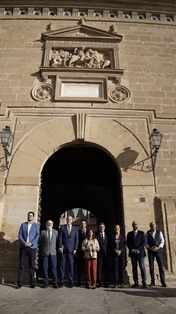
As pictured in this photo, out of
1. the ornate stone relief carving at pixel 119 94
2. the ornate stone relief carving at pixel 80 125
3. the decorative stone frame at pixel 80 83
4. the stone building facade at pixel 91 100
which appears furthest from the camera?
the ornate stone relief carving at pixel 119 94

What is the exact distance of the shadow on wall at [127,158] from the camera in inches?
245

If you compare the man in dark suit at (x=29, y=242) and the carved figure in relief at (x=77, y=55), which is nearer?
the man in dark suit at (x=29, y=242)

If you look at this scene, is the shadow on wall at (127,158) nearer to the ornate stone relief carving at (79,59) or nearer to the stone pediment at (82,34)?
the ornate stone relief carving at (79,59)

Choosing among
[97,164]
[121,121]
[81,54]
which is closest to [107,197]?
[97,164]

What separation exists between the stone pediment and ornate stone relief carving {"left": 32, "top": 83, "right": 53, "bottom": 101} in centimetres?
187

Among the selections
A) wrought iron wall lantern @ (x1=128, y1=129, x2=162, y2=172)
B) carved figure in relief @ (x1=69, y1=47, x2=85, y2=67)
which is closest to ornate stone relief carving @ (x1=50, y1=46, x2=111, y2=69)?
carved figure in relief @ (x1=69, y1=47, x2=85, y2=67)

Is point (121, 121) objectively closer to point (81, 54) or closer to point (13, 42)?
point (81, 54)

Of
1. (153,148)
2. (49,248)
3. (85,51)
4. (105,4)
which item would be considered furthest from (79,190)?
(105,4)

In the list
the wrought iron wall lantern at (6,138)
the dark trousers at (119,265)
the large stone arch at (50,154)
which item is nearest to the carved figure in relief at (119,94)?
the large stone arch at (50,154)

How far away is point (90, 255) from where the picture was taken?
4645 mm

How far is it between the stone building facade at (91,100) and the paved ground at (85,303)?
64.9 inches

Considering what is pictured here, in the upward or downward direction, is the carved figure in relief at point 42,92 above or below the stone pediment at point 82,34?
below

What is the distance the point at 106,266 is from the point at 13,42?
7.11 meters

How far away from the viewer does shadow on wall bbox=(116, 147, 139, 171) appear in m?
6.23
